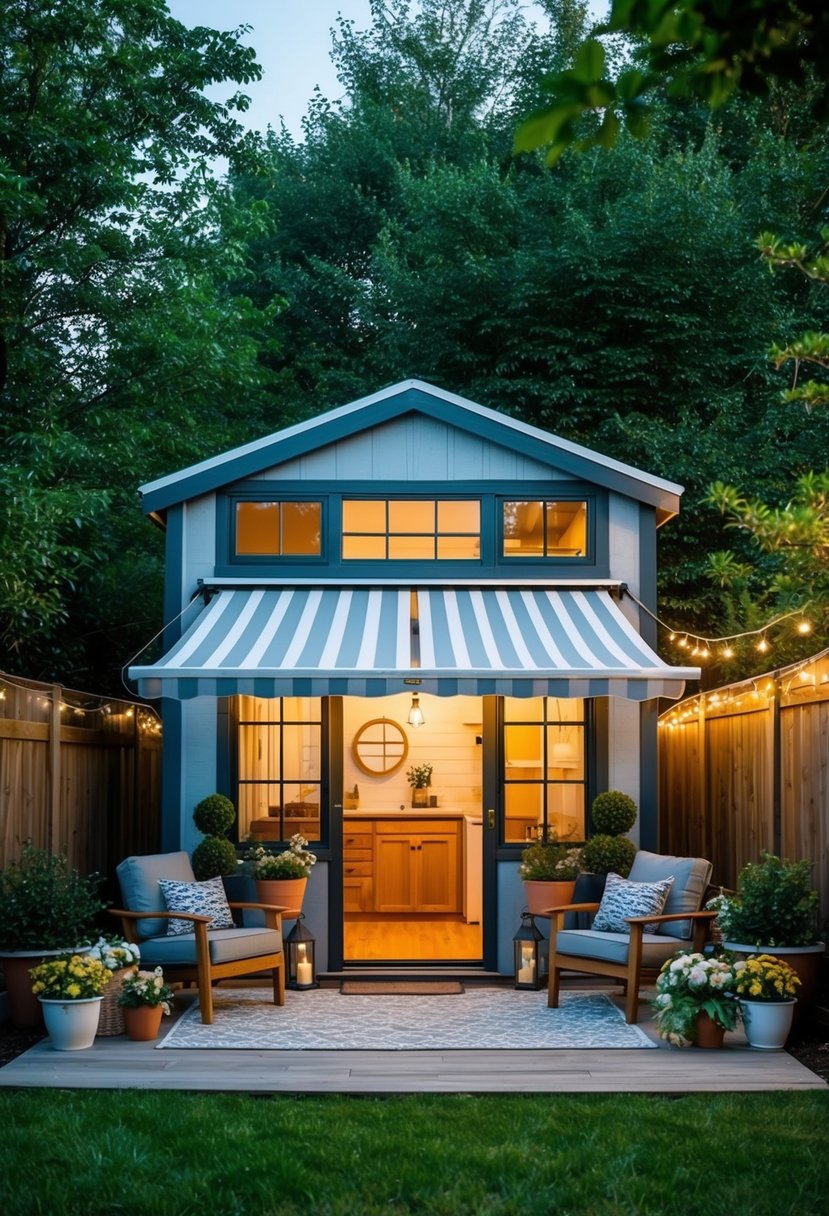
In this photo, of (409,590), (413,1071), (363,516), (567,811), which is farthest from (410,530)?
(413,1071)

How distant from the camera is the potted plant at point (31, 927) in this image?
7703mm

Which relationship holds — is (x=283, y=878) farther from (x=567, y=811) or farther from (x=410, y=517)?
(x=410, y=517)

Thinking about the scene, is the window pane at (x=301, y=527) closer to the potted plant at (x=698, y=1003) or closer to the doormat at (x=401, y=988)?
the doormat at (x=401, y=988)

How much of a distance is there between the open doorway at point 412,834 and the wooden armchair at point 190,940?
153 cm

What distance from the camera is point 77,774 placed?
10.1 metres

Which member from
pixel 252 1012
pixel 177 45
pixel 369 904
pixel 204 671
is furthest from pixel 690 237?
pixel 252 1012

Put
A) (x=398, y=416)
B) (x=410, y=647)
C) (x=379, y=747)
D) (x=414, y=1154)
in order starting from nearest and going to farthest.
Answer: (x=414, y=1154) < (x=410, y=647) < (x=398, y=416) < (x=379, y=747)

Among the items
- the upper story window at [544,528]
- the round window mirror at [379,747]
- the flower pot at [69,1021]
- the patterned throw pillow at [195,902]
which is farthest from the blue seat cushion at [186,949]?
the round window mirror at [379,747]

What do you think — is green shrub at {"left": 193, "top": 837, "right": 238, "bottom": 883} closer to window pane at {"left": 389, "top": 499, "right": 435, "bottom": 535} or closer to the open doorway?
the open doorway

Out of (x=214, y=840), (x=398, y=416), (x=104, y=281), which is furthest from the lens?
(x=104, y=281)

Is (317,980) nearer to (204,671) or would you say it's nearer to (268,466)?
(204,671)

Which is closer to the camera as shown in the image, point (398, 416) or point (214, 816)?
point (214, 816)

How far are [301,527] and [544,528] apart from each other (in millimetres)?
1917

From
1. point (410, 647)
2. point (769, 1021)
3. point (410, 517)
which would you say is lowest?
point (769, 1021)
